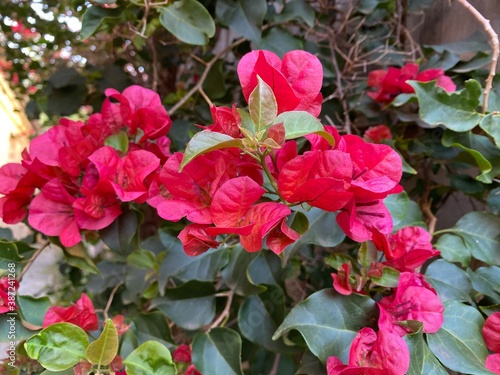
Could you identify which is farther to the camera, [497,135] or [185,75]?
[185,75]

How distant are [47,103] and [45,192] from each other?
0.54 meters

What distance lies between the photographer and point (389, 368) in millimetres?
344

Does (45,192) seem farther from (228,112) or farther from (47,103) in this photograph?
(47,103)

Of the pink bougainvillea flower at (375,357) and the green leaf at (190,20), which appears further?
the green leaf at (190,20)

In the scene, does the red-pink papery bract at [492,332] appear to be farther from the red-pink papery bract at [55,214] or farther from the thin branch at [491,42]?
the red-pink papery bract at [55,214]

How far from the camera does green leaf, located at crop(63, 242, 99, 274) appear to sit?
20.0 inches

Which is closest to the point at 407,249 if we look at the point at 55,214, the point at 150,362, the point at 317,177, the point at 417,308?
the point at 417,308

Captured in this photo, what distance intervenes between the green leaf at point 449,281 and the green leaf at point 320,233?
0.12m

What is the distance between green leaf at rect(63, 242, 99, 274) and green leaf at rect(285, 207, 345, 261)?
0.79 ft

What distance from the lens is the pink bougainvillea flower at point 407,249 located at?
1.43 ft

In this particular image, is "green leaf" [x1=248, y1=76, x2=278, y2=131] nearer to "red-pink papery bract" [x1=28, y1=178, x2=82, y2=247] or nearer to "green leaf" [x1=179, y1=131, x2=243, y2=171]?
"green leaf" [x1=179, y1=131, x2=243, y2=171]

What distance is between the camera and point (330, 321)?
0.41 m

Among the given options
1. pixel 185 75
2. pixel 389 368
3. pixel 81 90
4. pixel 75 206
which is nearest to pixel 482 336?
pixel 389 368

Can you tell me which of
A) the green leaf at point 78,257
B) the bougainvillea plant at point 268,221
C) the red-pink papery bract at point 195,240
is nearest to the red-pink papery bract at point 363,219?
the bougainvillea plant at point 268,221
